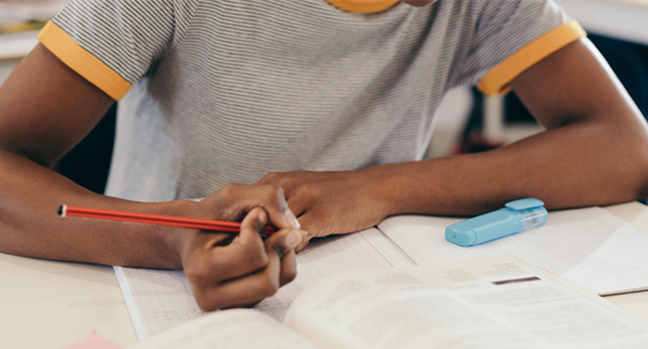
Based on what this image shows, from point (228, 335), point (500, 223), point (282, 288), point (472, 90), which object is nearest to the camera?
point (228, 335)

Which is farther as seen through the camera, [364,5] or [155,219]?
[364,5]

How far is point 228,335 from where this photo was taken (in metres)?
0.38

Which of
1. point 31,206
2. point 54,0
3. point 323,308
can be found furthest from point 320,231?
point 54,0

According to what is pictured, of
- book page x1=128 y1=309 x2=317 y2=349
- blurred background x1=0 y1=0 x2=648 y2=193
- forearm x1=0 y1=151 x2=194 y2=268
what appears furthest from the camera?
blurred background x1=0 y1=0 x2=648 y2=193

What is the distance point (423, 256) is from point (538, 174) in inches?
10.1

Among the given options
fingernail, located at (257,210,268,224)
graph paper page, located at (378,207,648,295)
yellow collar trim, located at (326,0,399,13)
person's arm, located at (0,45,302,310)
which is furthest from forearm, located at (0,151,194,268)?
yellow collar trim, located at (326,0,399,13)

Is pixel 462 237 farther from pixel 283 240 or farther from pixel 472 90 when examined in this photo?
pixel 472 90

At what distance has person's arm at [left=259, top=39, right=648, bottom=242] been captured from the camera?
2.02 ft

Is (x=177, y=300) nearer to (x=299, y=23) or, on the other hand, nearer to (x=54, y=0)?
(x=299, y=23)

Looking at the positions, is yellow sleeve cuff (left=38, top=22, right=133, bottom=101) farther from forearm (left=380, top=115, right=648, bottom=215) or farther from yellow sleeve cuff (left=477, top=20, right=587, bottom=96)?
yellow sleeve cuff (left=477, top=20, right=587, bottom=96)

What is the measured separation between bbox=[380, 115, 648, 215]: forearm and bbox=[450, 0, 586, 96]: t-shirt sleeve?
0.48 feet

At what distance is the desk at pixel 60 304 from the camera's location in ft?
1.38

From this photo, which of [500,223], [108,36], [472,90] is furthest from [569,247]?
[472,90]

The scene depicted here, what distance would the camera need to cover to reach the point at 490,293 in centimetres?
45
